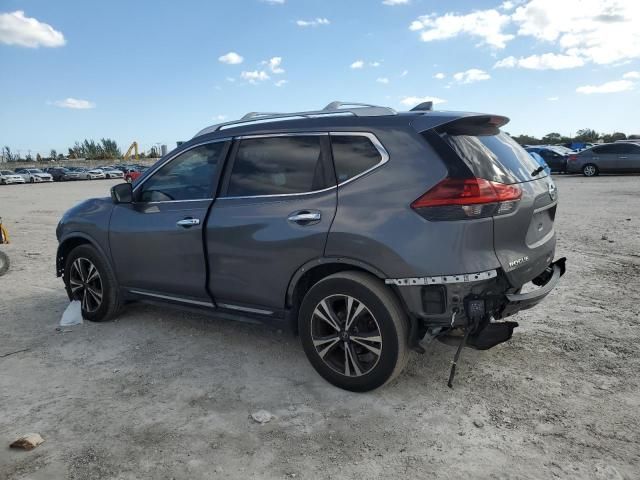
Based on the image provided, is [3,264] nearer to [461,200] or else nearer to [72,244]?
[72,244]

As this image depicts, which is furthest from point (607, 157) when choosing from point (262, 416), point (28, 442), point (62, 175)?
point (62, 175)

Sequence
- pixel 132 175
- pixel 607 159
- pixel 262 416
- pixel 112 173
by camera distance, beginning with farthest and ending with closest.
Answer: pixel 112 173, pixel 132 175, pixel 607 159, pixel 262 416

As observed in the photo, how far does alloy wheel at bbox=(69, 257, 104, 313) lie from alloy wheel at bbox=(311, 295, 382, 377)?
8.34 feet

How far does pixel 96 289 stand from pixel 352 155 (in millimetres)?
3074

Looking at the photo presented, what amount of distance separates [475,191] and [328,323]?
130 cm

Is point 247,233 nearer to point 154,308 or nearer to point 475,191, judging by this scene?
point 475,191

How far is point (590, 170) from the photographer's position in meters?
23.4

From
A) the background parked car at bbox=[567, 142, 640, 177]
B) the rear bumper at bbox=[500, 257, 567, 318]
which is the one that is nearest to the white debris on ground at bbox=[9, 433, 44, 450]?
the rear bumper at bbox=[500, 257, 567, 318]

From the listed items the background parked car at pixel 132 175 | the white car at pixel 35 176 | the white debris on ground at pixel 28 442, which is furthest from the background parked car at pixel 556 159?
the white car at pixel 35 176

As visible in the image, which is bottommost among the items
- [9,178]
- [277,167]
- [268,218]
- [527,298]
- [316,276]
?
[527,298]

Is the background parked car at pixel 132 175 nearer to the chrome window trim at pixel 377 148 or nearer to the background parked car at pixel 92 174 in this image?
the chrome window trim at pixel 377 148

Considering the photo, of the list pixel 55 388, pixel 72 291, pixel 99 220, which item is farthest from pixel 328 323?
pixel 72 291

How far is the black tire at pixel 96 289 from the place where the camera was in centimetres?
488

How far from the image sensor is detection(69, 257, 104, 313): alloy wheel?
498 centimetres
